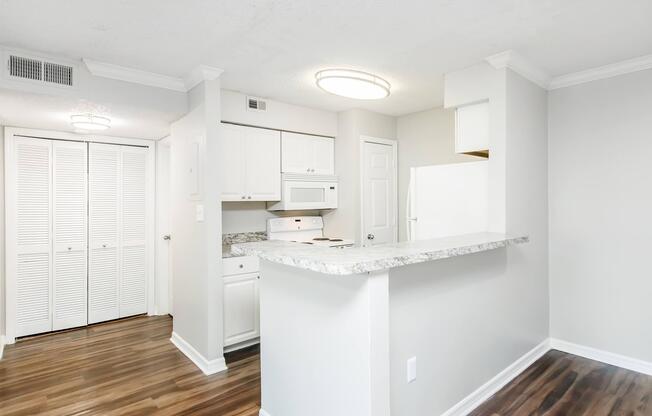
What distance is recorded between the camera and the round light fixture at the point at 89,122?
307 centimetres

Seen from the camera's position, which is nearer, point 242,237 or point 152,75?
point 152,75

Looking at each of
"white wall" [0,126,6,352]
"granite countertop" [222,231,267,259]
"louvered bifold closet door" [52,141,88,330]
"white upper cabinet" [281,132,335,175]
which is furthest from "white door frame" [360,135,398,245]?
"white wall" [0,126,6,352]

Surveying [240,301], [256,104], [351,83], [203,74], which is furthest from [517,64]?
[240,301]

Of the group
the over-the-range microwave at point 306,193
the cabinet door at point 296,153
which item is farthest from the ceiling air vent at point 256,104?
the over-the-range microwave at point 306,193

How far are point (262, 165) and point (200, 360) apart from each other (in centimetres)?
187

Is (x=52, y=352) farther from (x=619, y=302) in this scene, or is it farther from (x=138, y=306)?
(x=619, y=302)

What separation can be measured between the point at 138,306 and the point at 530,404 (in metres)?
4.09

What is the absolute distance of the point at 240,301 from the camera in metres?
3.28

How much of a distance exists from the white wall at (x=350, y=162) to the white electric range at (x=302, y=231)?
0.15m

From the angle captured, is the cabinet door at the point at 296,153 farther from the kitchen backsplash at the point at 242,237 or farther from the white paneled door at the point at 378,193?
the kitchen backsplash at the point at 242,237

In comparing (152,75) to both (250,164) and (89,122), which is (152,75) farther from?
(250,164)

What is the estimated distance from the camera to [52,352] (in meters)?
3.32

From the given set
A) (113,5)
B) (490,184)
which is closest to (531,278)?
(490,184)

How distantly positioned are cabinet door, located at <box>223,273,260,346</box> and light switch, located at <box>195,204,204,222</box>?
0.55 m
